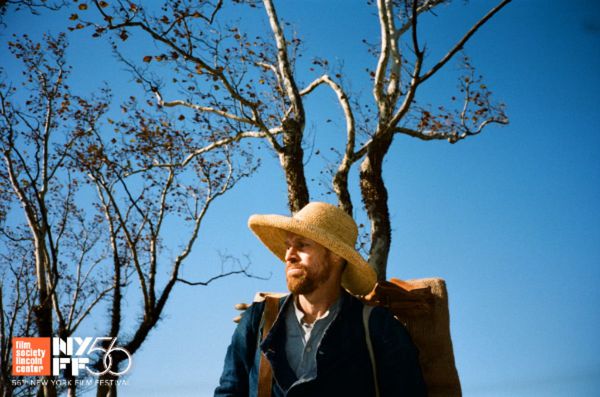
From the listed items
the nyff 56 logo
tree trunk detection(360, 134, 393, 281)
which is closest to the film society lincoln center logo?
the nyff 56 logo

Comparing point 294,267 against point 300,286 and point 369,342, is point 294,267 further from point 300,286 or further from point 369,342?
point 369,342

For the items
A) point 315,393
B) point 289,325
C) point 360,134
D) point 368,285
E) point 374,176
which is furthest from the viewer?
point 360,134

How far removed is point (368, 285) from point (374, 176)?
424 cm

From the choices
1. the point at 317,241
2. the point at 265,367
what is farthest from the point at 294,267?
the point at 265,367

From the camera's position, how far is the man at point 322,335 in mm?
2947

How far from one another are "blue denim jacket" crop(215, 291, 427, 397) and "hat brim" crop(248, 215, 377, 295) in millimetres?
252

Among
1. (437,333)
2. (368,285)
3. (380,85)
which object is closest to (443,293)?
(437,333)

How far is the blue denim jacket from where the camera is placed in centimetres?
292

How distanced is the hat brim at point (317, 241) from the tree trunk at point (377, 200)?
3402 millimetres

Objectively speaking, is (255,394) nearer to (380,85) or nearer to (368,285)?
(368,285)

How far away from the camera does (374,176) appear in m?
7.61

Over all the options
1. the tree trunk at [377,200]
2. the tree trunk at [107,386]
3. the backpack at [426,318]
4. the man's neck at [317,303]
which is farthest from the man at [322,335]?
the tree trunk at [107,386]

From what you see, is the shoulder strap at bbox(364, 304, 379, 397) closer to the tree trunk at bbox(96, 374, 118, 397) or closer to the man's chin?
the man's chin

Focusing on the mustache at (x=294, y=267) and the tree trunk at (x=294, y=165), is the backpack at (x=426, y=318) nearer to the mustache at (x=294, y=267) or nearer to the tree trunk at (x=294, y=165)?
the mustache at (x=294, y=267)
